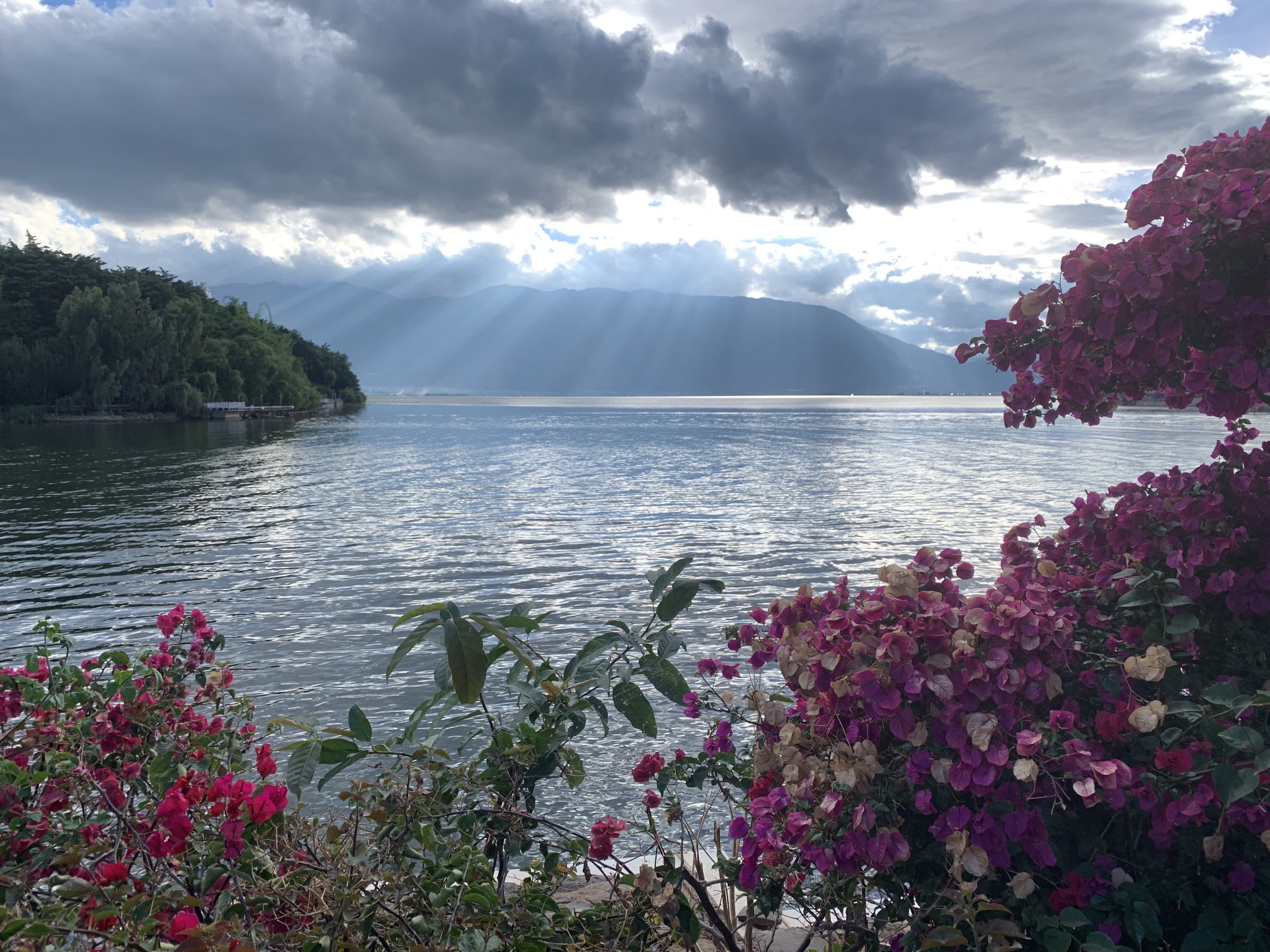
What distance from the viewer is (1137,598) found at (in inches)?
112

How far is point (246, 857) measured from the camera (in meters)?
2.25

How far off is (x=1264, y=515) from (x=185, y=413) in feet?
373

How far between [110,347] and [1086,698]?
107m

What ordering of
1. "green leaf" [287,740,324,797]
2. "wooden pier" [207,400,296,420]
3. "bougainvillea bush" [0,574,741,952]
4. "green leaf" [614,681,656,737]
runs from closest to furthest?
1. "bougainvillea bush" [0,574,741,952]
2. "green leaf" [287,740,324,797]
3. "green leaf" [614,681,656,737]
4. "wooden pier" [207,400,296,420]

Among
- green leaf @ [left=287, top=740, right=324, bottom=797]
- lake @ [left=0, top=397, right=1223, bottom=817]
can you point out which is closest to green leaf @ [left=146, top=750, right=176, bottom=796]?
green leaf @ [left=287, top=740, right=324, bottom=797]

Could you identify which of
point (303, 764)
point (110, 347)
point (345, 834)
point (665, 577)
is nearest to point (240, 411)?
point (110, 347)

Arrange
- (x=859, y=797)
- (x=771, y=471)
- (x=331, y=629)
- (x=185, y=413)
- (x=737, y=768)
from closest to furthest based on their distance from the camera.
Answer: (x=859, y=797), (x=737, y=768), (x=331, y=629), (x=771, y=471), (x=185, y=413)

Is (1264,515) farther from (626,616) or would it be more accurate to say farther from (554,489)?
(554,489)

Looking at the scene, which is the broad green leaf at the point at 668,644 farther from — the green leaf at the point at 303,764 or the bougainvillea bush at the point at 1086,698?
the green leaf at the point at 303,764

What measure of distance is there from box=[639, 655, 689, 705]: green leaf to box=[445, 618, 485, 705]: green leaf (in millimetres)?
714

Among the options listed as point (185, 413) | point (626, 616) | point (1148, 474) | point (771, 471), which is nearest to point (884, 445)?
point (771, 471)

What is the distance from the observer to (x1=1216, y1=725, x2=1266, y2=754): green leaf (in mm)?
2125

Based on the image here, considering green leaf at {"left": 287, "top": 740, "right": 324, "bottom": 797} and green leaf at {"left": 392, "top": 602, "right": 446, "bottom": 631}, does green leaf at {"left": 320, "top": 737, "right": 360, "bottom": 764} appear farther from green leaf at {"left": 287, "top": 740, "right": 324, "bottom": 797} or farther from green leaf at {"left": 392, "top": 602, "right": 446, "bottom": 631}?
green leaf at {"left": 392, "top": 602, "right": 446, "bottom": 631}

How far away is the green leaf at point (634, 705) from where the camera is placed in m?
2.58
